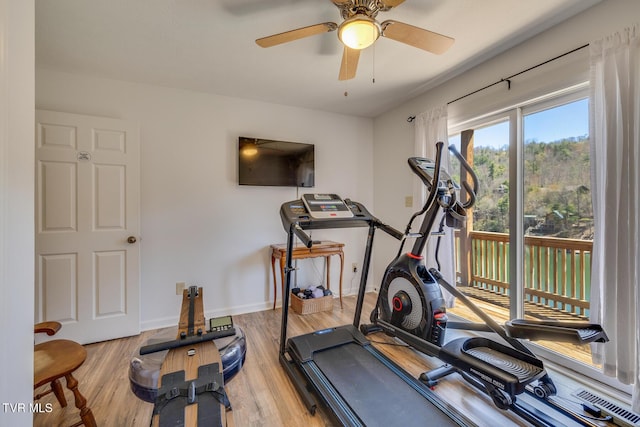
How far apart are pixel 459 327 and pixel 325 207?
138 cm

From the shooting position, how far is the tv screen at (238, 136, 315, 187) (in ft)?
9.82

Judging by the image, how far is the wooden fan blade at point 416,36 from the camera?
149 cm

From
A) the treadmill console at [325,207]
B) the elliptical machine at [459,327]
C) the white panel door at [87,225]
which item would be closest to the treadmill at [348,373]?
the treadmill console at [325,207]

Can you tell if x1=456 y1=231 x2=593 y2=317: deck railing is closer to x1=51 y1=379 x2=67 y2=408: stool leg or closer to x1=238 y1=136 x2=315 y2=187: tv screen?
x1=238 y1=136 x2=315 y2=187: tv screen

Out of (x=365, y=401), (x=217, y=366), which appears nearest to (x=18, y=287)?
(x=217, y=366)

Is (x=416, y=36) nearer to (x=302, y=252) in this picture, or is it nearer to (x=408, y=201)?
(x=408, y=201)

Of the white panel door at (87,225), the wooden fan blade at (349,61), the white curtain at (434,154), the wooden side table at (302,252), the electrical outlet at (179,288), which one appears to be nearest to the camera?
the wooden fan blade at (349,61)

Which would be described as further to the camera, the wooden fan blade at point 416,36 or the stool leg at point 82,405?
the wooden fan blade at point 416,36

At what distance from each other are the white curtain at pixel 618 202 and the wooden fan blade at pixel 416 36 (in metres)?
0.94

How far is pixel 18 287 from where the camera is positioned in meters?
0.96

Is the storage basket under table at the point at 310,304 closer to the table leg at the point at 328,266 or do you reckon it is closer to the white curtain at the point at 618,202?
the table leg at the point at 328,266

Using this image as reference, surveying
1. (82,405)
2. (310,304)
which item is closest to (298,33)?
(82,405)

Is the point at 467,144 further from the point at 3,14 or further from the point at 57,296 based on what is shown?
the point at 57,296

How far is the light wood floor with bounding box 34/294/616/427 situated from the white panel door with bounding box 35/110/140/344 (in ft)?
0.96
